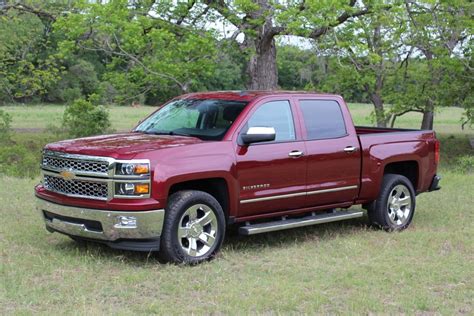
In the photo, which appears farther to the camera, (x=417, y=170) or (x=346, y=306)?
(x=417, y=170)

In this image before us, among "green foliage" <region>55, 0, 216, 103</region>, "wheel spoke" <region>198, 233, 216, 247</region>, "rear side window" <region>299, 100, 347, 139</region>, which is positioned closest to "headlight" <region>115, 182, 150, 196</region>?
"wheel spoke" <region>198, 233, 216, 247</region>

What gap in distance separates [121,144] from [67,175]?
62cm

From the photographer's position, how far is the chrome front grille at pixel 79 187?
685 cm

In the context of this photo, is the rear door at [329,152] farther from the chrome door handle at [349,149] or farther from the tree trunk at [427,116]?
the tree trunk at [427,116]

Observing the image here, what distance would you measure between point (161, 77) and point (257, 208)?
1263cm

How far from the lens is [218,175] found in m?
7.27

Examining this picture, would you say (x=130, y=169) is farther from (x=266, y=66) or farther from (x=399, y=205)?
(x=266, y=66)

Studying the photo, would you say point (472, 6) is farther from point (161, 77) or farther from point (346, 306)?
point (346, 306)

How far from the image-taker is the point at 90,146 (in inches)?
279

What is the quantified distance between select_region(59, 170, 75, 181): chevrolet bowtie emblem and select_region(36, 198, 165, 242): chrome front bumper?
0.96 feet

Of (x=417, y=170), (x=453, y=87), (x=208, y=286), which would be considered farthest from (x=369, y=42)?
(x=208, y=286)

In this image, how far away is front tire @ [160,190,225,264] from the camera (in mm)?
6926

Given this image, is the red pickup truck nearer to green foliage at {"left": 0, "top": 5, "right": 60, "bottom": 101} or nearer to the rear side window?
the rear side window

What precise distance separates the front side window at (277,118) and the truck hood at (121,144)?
0.79 m
